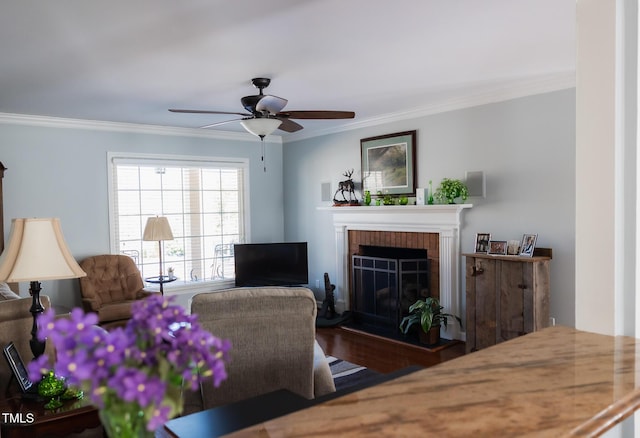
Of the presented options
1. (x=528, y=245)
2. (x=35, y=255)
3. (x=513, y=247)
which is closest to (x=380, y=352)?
(x=513, y=247)

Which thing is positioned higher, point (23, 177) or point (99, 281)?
point (23, 177)

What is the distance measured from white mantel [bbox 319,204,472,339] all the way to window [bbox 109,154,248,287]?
1702mm

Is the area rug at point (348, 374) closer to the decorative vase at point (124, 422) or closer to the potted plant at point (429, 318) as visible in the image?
the potted plant at point (429, 318)

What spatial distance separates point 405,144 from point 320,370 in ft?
11.0

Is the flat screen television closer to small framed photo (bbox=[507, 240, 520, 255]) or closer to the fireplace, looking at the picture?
the fireplace

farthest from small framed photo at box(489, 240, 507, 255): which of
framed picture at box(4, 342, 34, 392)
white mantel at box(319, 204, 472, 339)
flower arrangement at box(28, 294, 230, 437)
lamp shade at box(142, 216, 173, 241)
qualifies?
flower arrangement at box(28, 294, 230, 437)

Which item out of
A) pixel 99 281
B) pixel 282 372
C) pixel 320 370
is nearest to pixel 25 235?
pixel 282 372

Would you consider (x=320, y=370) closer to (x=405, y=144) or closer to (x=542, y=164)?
(x=542, y=164)

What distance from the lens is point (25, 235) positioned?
226 centimetres

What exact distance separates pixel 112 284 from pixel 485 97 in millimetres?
4510

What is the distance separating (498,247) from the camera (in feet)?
15.0

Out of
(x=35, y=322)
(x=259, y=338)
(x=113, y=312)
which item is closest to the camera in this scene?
(x=35, y=322)

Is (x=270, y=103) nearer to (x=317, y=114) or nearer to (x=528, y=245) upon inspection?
(x=317, y=114)

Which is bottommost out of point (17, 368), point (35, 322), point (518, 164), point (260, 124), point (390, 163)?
point (17, 368)
